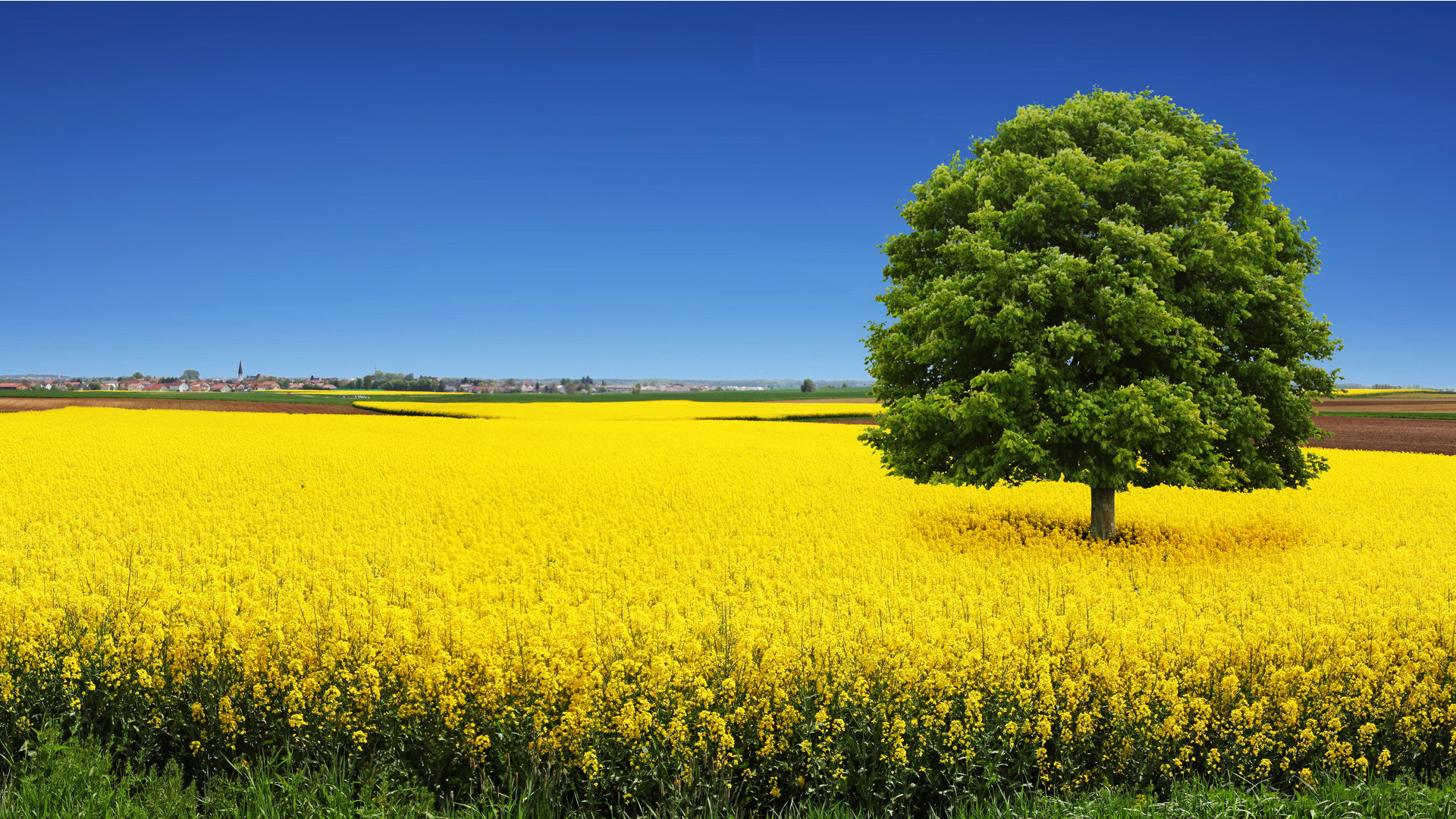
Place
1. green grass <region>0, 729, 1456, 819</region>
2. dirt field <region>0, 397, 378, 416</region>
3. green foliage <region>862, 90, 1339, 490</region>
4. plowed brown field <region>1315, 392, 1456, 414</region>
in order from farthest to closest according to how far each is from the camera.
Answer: plowed brown field <region>1315, 392, 1456, 414</region>
dirt field <region>0, 397, 378, 416</region>
green foliage <region>862, 90, 1339, 490</region>
green grass <region>0, 729, 1456, 819</region>

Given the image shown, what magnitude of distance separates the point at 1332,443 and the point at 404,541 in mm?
49077

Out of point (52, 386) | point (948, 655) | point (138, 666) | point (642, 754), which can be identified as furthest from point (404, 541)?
point (52, 386)

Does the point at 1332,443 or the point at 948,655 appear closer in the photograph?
the point at 948,655

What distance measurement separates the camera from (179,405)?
255 ft

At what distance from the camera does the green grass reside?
576cm

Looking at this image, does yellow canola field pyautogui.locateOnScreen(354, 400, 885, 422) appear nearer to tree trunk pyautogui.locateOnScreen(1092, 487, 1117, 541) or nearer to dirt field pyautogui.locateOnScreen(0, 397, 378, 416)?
dirt field pyautogui.locateOnScreen(0, 397, 378, 416)

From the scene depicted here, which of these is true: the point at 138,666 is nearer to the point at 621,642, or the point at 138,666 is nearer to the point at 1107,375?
the point at 621,642

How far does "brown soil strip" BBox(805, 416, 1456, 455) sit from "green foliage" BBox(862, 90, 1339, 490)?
67.5ft

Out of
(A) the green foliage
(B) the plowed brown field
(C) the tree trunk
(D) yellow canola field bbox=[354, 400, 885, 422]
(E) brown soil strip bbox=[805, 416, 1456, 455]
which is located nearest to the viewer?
(A) the green foliage

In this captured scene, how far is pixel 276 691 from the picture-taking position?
7.37m

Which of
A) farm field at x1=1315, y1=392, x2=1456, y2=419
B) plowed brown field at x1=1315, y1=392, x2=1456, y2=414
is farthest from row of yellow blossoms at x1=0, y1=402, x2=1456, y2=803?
plowed brown field at x1=1315, y1=392, x2=1456, y2=414

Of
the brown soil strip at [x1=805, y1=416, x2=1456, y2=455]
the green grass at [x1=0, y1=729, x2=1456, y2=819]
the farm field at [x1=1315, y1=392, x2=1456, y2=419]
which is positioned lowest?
the green grass at [x1=0, y1=729, x2=1456, y2=819]

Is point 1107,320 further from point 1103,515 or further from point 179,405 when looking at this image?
point 179,405

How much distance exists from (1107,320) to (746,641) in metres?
9.47
